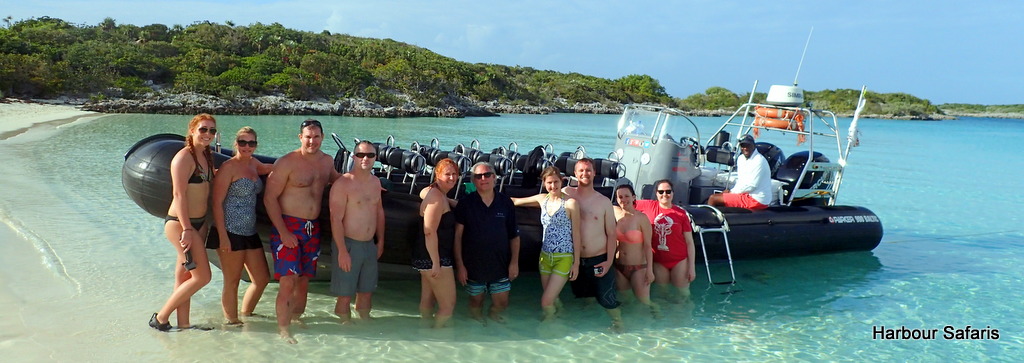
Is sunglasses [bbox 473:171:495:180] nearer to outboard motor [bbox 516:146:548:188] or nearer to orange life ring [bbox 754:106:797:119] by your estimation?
outboard motor [bbox 516:146:548:188]

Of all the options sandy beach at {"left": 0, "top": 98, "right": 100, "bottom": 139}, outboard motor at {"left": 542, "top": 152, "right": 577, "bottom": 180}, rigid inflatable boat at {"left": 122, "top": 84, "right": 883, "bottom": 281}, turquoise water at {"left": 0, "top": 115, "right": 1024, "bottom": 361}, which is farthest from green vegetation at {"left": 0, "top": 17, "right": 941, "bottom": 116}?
outboard motor at {"left": 542, "top": 152, "right": 577, "bottom": 180}

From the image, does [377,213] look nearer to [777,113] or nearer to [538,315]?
[538,315]

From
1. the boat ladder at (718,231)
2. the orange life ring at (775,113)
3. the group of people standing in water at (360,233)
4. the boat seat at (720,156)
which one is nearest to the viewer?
the group of people standing in water at (360,233)

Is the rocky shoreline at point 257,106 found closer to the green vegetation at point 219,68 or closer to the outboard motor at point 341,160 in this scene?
the green vegetation at point 219,68

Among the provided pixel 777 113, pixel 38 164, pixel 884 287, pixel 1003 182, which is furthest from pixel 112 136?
pixel 1003 182

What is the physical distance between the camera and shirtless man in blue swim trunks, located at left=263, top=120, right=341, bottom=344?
442 cm

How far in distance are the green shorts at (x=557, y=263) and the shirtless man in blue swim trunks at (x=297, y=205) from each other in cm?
165

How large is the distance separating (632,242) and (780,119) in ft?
13.7

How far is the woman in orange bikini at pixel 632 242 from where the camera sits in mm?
5484

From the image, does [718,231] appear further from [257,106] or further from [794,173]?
[257,106]

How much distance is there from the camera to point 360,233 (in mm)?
4594

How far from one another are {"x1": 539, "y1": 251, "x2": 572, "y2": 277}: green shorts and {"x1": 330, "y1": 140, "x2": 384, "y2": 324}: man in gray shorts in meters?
1.22

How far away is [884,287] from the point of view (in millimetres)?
7301

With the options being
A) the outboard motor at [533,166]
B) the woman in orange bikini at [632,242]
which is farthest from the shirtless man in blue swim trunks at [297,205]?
the outboard motor at [533,166]
